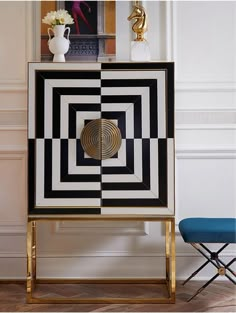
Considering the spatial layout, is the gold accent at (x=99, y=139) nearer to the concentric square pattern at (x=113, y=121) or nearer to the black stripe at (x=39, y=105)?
the concentric square pattern at (x=113, y=121)

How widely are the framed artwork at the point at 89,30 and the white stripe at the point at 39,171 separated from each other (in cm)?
87

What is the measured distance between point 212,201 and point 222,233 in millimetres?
646

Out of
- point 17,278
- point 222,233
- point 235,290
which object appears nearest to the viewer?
point 222,233

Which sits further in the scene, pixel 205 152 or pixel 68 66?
pixel 205 152

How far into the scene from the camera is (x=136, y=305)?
2.59 meters

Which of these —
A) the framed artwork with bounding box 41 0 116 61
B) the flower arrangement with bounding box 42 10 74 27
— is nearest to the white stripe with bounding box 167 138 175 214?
the framed artwork with bounding box 41 0 116 61

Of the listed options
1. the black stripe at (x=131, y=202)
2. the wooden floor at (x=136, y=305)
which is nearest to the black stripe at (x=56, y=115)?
the black stripe at (x=131, y=202)

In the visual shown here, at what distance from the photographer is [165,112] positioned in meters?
2.53

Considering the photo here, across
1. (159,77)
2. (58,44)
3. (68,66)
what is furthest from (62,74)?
(159,77)

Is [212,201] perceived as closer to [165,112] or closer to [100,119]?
[165,112]

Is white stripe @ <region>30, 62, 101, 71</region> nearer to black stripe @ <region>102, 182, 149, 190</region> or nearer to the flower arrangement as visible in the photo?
the flower arrangement

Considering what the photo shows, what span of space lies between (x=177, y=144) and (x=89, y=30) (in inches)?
44.6

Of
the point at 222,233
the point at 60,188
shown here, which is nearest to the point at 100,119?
the point at 60,188

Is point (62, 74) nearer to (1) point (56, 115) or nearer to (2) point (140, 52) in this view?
(1) point (56, 115)
